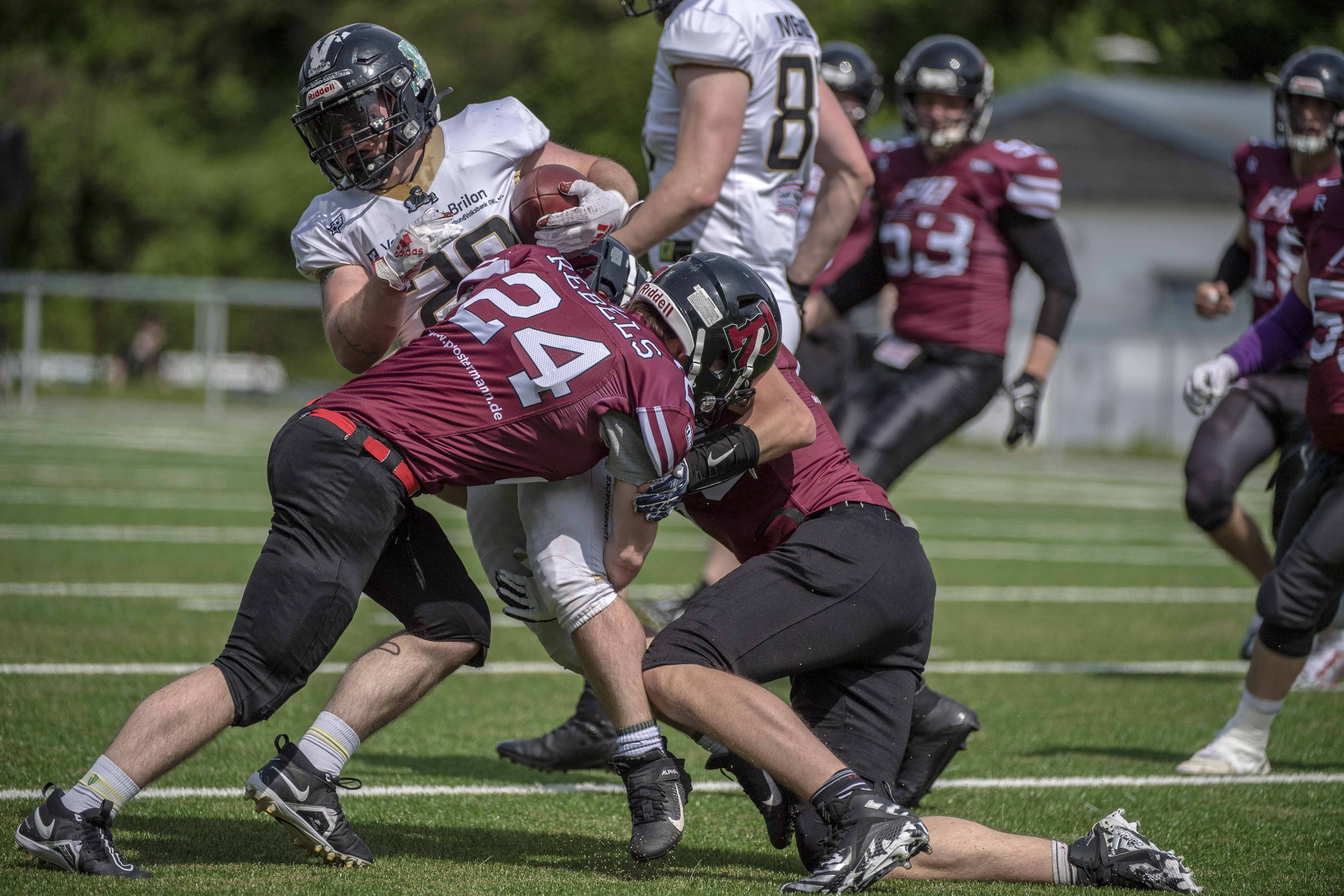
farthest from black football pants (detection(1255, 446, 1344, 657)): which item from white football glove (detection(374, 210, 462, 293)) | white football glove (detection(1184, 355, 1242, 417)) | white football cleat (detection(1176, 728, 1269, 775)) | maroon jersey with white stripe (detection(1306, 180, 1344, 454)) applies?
white football glove (detection(374, 210, 462, 293))

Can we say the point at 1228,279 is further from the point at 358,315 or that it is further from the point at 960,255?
the point at 358,315

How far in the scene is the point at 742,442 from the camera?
315 cm

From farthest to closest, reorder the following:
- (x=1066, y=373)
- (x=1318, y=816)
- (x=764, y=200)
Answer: (x=1066, y=373), (x=764, y=200), (x=1318, y=816)

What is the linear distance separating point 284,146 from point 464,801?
29.6 m

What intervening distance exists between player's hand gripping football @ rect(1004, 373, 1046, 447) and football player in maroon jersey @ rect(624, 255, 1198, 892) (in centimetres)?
230

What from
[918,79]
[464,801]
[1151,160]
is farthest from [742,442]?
Answer: [1151,160]

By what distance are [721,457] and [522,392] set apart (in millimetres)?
432

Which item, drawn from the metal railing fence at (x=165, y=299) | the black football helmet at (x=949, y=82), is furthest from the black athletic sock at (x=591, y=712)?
the metal railing fence at (x=165, y=299)

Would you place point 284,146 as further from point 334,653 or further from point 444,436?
point 444,436

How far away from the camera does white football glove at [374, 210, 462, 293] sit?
3.18 m

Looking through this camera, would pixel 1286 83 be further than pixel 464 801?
Yes

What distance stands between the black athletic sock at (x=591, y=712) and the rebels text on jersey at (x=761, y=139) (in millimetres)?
1315

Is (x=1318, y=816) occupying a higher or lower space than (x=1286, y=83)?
lower

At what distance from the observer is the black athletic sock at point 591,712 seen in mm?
4188
